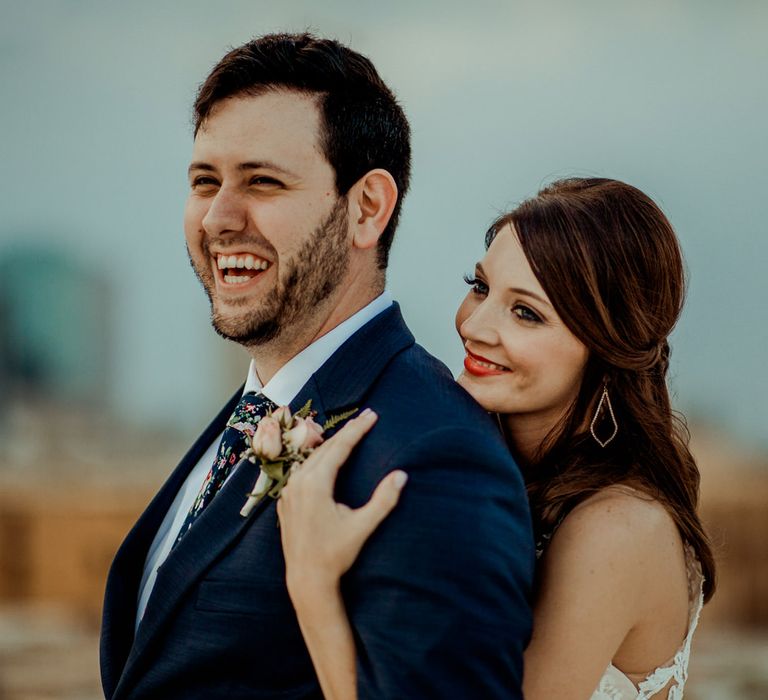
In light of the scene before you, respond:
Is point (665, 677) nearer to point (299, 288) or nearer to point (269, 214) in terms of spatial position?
point (299, 288)

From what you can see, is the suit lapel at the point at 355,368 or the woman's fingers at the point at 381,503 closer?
the woman's fingers at the point at 381,503

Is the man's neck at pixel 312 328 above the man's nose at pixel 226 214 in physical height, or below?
below

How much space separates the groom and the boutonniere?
0.03 meters

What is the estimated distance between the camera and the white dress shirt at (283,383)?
8.16ft

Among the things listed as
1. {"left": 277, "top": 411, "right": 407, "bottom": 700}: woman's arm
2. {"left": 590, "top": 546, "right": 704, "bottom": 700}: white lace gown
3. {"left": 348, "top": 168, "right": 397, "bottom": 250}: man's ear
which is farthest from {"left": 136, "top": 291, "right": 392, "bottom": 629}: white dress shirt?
{"left": 590, "top": 546, "right": 704, "bottom": 700}: white lace gown

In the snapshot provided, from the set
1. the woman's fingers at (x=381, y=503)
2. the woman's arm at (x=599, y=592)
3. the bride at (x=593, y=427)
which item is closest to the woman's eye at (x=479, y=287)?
the bride at (x=593, y=427)

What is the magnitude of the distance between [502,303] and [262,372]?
58 centimetres

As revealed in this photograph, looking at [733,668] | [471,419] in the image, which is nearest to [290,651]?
[471,419]

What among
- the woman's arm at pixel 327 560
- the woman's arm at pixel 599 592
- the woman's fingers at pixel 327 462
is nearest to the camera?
the woman's arm at pixel 327 560

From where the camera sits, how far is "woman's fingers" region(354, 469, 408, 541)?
200 centimetres

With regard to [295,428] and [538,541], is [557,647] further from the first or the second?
[295,428]

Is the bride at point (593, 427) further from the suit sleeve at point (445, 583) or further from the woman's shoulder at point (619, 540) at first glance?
the suit sleeve at point (445, 583)

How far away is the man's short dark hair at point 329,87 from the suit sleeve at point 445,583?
765 mm

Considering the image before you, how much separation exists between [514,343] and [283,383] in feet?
1.73
